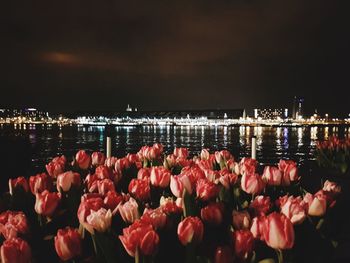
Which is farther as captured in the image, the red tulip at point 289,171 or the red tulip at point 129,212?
the red tulip at point 289,171

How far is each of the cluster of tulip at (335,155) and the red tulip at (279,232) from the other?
9.48 m

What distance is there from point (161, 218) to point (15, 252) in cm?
66

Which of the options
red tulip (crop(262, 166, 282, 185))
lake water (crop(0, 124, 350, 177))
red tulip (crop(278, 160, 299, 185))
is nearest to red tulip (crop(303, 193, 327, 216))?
red tulip (crop(262, 166, 282, 185))

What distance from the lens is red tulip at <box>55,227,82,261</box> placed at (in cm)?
186

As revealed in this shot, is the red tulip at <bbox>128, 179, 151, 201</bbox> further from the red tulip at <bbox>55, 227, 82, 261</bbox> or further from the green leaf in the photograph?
the red tulip at <bbox>55, 227, 82, 261</bbox>

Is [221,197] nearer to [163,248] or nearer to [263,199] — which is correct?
[263,199]

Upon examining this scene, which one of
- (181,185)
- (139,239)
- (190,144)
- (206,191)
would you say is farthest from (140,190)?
(190,144)

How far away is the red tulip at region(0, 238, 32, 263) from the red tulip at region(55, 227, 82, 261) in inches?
5.2

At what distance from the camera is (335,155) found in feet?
38.8

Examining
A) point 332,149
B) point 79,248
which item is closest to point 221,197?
point 79,248

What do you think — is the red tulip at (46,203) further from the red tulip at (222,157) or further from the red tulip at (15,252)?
the red tulip at (222,157)

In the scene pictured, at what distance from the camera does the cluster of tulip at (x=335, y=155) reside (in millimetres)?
10852

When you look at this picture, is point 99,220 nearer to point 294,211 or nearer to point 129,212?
point 129,212

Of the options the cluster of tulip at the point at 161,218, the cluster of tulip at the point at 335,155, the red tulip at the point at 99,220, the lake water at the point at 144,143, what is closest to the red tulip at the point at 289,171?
the cluster of tulip at the point at 161,218
